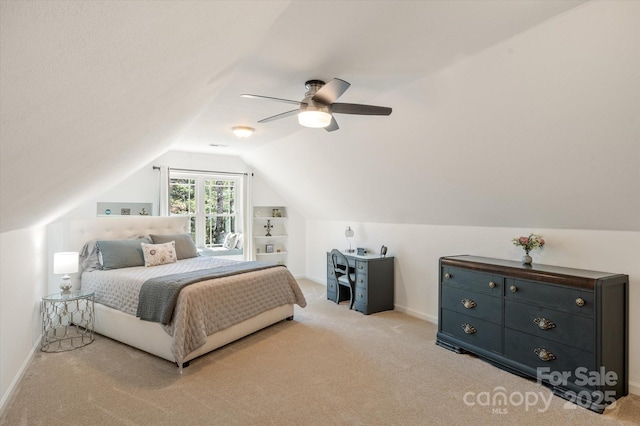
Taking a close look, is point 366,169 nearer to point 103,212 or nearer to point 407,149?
point 407,149

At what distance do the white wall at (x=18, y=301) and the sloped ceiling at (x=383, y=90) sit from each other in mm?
523

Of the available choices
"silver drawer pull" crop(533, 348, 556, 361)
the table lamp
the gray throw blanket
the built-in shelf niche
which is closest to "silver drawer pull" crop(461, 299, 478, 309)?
"silver drawer pull" crop(533, 348, 556, 361)

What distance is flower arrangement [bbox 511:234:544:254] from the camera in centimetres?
311

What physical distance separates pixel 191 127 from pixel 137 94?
9.83 feet

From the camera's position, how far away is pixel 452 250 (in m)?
4.05

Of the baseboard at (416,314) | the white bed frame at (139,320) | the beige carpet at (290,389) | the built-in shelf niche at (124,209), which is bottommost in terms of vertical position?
the beige carpet at (290,389)

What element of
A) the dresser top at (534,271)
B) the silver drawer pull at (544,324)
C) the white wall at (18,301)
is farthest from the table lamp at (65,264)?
the silver drawer pull at (544,324)

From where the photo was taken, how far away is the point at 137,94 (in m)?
1.39

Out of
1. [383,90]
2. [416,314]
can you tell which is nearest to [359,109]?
[383,90]

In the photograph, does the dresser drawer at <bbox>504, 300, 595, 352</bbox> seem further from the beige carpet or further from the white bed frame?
the white bed frame

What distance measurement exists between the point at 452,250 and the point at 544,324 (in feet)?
4.76

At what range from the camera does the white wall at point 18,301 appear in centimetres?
248

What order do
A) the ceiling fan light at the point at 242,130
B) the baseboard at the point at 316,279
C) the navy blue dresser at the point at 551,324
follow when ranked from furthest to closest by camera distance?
the baseboard at the point at 316,279 < the ceiling fan light at the point at 242,130 < the navy blue dresser at the point at 551,324

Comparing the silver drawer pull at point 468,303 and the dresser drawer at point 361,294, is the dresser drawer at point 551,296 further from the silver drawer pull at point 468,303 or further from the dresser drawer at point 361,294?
the dresser drawer at point 361,294
